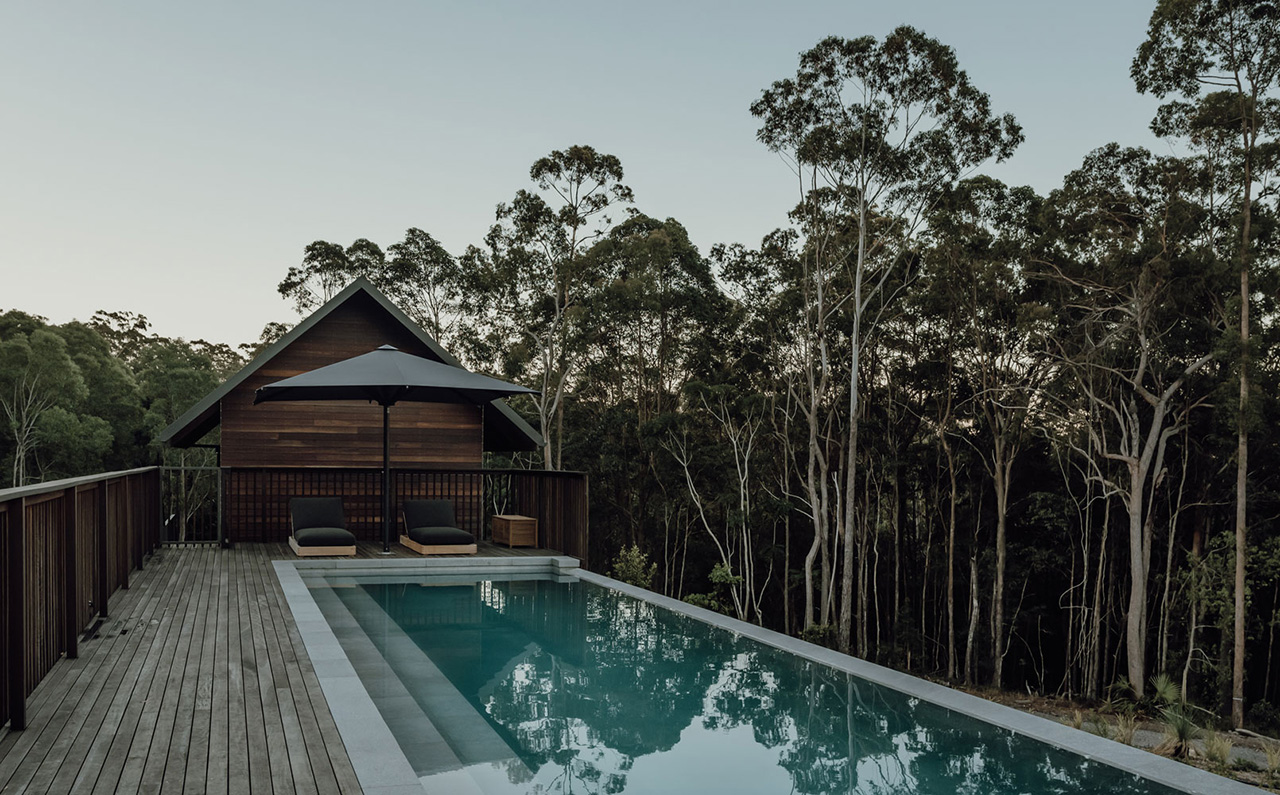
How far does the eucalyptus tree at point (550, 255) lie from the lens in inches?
1091

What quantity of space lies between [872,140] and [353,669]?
17817 millimetres

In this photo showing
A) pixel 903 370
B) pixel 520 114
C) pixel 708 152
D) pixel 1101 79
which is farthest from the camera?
pixel 903 370

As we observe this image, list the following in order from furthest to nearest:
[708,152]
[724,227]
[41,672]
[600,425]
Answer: [600,425] → [724,227] → [708,152] → [41,672]

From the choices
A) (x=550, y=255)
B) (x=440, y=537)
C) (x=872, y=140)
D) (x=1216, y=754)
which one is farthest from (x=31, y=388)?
(x=1216, y=754)

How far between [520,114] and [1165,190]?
13029mm

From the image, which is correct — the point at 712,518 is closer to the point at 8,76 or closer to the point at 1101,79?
the point at 1101,79

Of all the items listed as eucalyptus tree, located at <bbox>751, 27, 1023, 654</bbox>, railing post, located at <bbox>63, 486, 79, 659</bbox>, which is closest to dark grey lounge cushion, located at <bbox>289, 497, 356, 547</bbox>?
railing post, located at <bbox>63, 486, 79, 659</bbox>

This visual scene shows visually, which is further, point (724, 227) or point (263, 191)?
point (724, 227)

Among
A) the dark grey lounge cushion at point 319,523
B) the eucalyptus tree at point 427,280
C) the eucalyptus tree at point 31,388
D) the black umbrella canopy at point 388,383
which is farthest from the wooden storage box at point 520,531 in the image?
the eucalyptus tree at point 31,388

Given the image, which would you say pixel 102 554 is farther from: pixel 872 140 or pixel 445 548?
pixel 872 140

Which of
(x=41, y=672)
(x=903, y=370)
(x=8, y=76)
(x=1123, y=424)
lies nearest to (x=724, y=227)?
(x=903, y=370)

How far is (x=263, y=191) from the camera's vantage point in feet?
68.0

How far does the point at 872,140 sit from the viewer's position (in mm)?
19984

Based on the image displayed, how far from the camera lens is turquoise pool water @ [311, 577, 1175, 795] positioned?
14.1 ft
